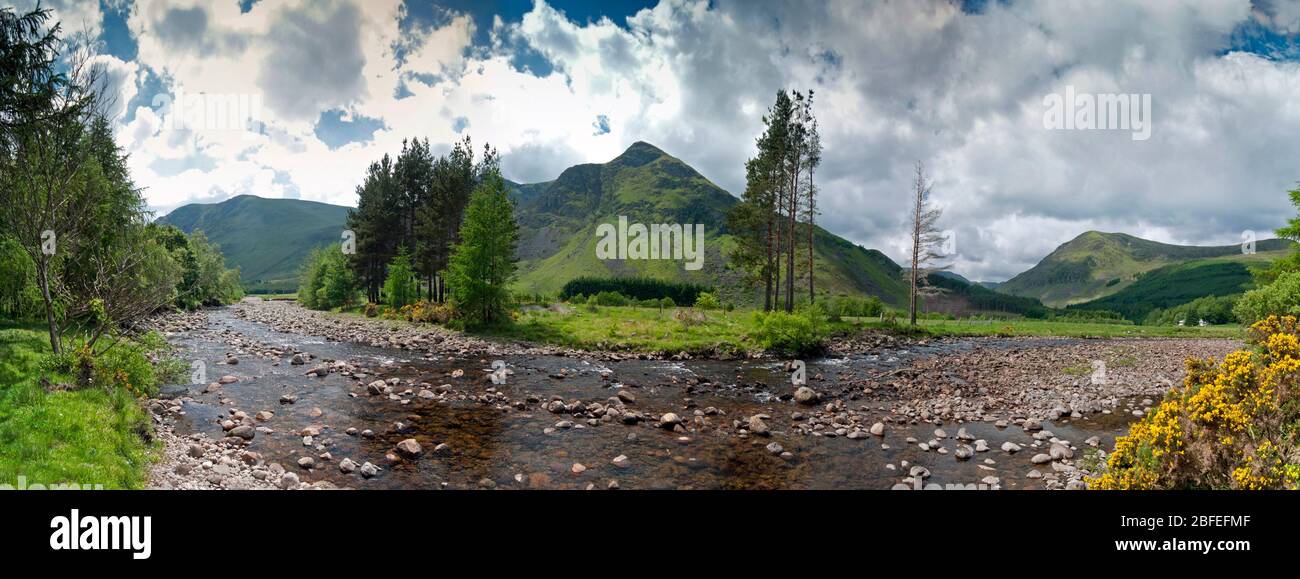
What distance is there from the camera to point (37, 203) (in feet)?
46.8

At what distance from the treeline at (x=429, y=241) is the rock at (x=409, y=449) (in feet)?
82.2

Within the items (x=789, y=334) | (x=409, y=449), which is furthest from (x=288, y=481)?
(x=789, y=334)

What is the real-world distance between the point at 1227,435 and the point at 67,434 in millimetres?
19680

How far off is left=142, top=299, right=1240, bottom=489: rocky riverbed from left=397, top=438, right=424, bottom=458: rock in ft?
0.17

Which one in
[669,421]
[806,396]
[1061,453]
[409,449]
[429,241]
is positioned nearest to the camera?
[1061,453]

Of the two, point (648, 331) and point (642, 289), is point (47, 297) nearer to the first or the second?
point (648, 331)

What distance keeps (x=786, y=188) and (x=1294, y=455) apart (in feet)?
124

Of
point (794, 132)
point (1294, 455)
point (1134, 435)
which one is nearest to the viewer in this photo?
point (1294, 455)

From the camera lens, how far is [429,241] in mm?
52188

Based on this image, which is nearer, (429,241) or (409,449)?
(409,449)

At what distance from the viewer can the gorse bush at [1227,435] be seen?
6.46 m
